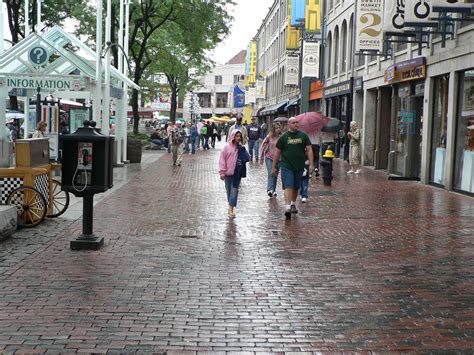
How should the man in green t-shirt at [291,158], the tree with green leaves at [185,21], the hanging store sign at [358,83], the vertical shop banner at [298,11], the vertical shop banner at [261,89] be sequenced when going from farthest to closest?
the vertical shop banner at [261,89] < the vertical shop banner at [298,11] < the tree with green leaves at [185,21] < the hanging store sign at [358,83] < the man in green t-shirt at [291,158]

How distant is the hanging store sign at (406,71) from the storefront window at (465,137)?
2458 mm

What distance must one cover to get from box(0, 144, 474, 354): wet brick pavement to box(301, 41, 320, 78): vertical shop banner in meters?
20.0

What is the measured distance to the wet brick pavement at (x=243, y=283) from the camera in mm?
4949

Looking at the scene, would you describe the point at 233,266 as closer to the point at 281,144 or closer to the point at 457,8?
the point at 281,144

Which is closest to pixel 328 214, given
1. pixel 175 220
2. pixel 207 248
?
pixel 175 220

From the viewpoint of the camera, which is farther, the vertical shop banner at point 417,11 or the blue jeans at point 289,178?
the vertical shop banner at point 417,11

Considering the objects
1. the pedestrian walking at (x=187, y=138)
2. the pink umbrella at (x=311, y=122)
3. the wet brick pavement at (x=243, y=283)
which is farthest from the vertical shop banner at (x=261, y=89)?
the wet brick pavement at (x=243, y=283)

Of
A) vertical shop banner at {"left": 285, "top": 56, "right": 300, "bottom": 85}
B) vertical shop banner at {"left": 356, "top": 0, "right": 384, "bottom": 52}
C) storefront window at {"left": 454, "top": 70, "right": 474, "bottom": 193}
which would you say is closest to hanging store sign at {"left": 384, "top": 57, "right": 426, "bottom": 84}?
vertical shop banner at {"left": 356, "top": 0, "right": 384, "bottom": 52}

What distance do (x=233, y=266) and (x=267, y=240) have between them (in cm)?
174

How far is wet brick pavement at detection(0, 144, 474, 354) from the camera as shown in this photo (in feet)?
16.2

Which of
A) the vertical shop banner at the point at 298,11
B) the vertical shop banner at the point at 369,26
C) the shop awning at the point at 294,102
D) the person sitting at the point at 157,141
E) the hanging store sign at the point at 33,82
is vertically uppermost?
the vertical shop banner at the point at 298,11

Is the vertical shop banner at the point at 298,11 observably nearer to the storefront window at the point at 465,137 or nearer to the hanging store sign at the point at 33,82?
the hanging store sign at the point at 33,82

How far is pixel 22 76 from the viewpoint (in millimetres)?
17531

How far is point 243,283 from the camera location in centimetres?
666
